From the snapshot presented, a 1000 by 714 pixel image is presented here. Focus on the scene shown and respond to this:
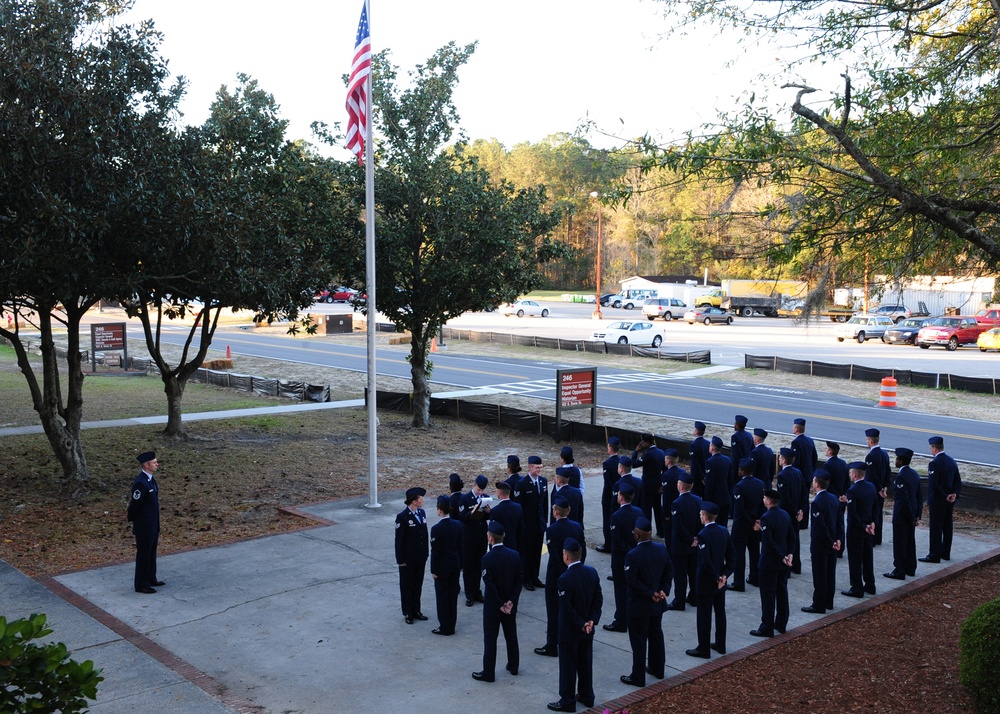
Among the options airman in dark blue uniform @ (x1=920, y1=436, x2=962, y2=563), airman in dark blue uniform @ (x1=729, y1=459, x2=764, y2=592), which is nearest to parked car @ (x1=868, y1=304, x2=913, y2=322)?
airman in dark blue uniform @ (x1=920, y1=436, x2=962, y2=563)

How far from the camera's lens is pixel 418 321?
23312mm

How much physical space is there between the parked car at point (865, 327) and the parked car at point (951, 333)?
8.65 ft

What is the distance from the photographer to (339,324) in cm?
5762

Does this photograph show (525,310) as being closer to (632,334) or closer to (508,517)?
(632,334)

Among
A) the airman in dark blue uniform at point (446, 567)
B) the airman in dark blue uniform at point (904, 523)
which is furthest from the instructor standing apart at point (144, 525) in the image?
the airman in dark blue uniform at point (904, 523)

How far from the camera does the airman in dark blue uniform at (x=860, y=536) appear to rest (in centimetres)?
1153

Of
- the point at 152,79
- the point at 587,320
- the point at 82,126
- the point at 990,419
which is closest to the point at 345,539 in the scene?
the point at 82,126

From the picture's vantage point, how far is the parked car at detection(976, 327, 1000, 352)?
1839 inches

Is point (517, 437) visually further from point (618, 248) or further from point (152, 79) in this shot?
point (618, 248)

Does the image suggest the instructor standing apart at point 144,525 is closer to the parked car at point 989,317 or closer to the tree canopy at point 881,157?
the tree canopy at point 881,157

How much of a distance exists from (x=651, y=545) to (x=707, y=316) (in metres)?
60.4

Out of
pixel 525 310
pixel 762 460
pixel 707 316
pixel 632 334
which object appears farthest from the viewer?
pixel 525 310

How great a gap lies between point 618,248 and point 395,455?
93510mm

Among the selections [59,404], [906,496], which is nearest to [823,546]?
[906,496]
